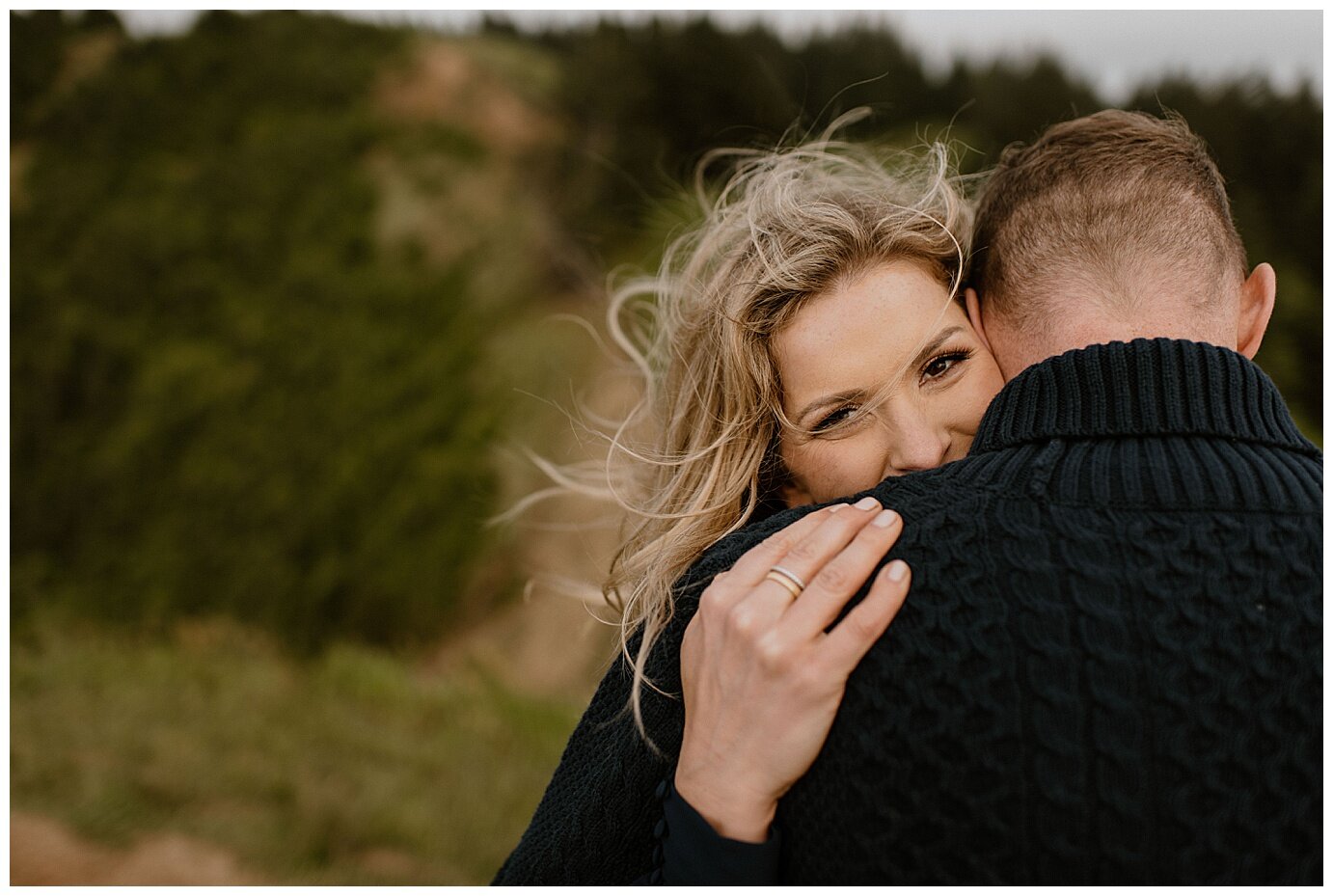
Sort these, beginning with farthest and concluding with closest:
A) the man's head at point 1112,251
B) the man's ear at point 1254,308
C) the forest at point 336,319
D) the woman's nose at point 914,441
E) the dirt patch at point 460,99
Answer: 1. the dirt patch at point 460,99
2. the forest at point 336,319
3. the woman's nose at point 914,441
4. the man's ear at point 1254,308
5. the man's head at point 1112,251

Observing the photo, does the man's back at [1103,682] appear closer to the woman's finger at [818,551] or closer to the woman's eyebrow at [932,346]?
the woman's finger at [818,551]

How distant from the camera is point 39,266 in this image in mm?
8078

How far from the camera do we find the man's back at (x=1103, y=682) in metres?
1.01

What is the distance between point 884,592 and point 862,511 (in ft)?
0.54

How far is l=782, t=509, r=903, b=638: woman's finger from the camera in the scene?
4.07 feet

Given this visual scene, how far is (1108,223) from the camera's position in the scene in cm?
157

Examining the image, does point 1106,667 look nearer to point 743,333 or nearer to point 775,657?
point 775,657

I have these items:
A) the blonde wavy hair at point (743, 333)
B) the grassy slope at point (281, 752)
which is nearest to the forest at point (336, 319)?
the grassy slope at point (281, 752)

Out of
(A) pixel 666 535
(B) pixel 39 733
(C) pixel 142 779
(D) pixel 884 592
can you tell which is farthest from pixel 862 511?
(B) pixel 39 733

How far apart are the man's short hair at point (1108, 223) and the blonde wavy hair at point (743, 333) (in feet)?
0.52

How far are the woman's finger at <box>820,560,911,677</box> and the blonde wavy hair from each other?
23.2 inches

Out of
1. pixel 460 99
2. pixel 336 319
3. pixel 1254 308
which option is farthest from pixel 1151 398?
pixel 460 99

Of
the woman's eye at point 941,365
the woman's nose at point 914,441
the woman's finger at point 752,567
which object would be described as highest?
the woman's finger at point 752,567

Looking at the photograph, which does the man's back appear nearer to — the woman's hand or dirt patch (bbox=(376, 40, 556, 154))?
the woman's hand
